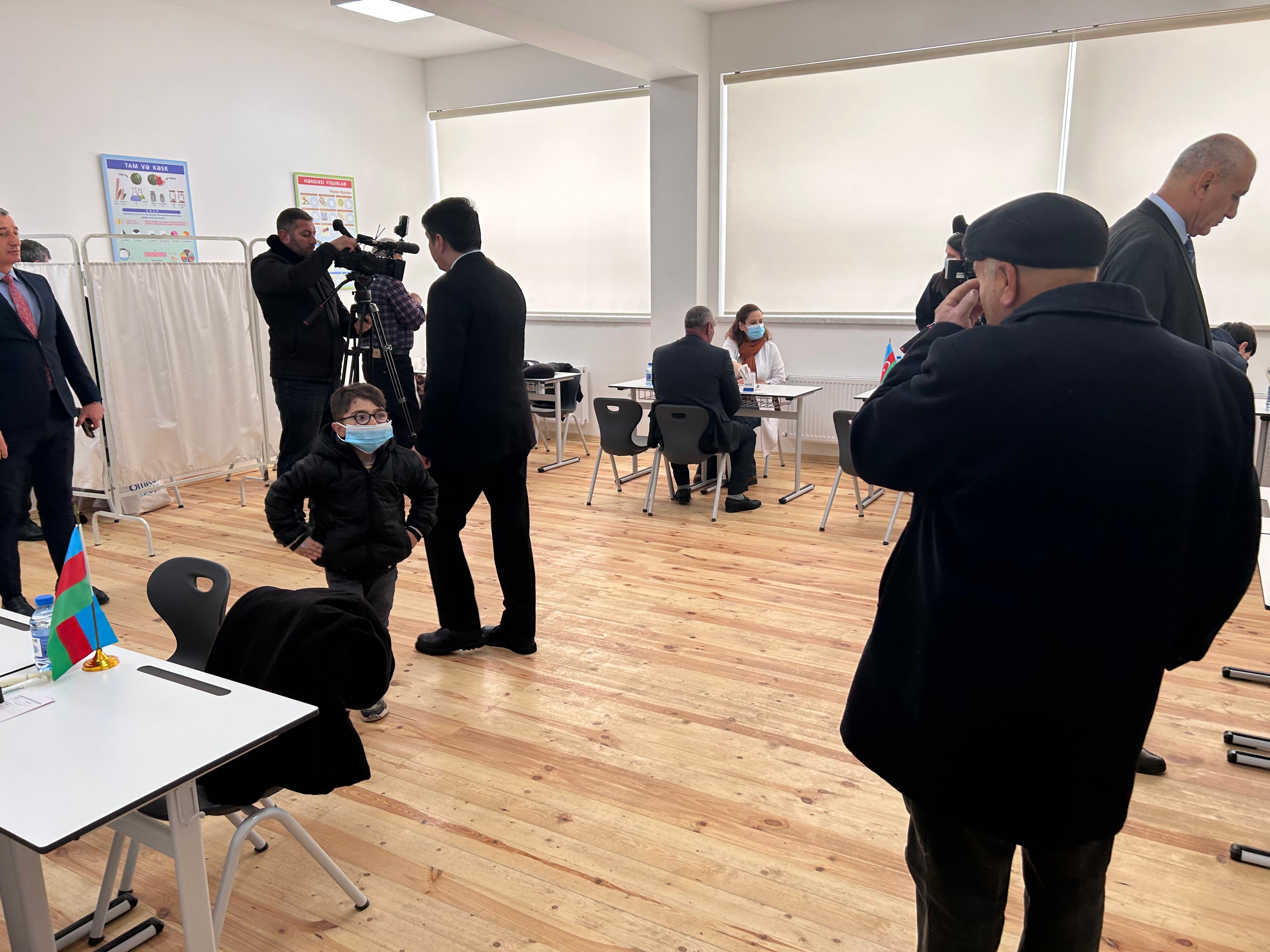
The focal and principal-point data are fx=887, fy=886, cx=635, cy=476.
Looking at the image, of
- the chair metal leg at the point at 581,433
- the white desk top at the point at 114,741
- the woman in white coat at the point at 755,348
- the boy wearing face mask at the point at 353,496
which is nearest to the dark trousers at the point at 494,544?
the boy wearing face mask at the point at 353,496

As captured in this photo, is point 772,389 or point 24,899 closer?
point 24,899

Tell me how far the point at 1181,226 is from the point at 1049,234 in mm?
1463

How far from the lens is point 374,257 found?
4.09 meters

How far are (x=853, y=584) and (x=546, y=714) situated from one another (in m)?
1.91

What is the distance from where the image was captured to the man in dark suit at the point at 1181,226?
222 centimetres

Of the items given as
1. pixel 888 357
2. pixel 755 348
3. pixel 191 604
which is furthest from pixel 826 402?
pixel 191 604

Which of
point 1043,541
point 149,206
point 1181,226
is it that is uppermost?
point 149,206

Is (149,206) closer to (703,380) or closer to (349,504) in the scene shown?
(703,380)

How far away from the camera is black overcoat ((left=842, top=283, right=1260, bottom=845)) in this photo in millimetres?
1096

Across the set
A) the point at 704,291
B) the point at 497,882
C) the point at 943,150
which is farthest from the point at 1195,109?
the point at 497,882

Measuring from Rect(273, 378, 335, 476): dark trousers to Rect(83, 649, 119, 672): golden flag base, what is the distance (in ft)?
10.3

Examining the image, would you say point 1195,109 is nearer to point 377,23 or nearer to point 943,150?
point 943,150

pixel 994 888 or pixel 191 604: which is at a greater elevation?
pixel 191 604

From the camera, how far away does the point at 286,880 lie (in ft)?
7.18
